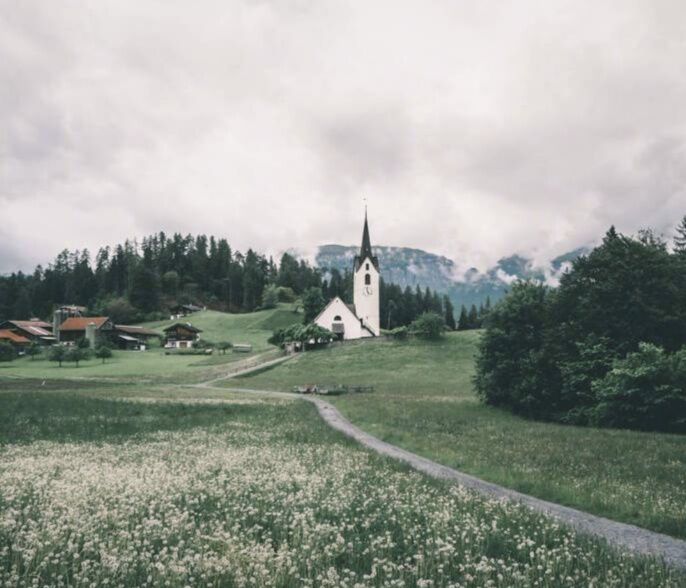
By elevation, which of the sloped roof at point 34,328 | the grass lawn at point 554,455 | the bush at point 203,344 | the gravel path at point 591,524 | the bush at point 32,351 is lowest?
the grass lawn at point 554,455

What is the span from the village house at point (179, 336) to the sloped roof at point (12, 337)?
3399cm

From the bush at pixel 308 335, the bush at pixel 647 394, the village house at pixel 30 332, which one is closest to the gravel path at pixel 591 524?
the bush at pixel 647 394

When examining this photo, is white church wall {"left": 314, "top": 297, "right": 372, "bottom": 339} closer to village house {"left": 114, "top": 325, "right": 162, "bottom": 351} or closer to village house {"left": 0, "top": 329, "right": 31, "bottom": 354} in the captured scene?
village house {"left": 114, "top": 325, "right": 162, "bottom": 351}

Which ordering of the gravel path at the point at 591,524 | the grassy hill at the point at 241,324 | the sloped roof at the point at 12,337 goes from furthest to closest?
the grassy hill at the point at 241,324
the sloped roof at the point at 12,337
the gravel path at the point at 591,524

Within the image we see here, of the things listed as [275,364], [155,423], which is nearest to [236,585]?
[155,423]

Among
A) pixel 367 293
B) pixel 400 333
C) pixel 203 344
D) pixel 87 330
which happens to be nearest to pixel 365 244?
pixel 367 293

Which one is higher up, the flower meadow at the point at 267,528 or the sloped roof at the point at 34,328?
the sloped roof at the point at 34,328

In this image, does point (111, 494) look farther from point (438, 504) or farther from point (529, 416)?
point (529, 416)

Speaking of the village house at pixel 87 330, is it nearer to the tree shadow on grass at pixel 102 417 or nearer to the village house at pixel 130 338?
the village house at pixel 130 338

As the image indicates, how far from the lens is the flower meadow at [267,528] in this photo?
7.40 meters

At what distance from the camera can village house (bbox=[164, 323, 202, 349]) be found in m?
139

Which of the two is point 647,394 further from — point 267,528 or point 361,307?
point 361,307

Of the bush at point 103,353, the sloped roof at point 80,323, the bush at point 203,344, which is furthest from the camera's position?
the sloped roof at point 80,323

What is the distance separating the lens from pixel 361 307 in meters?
134
